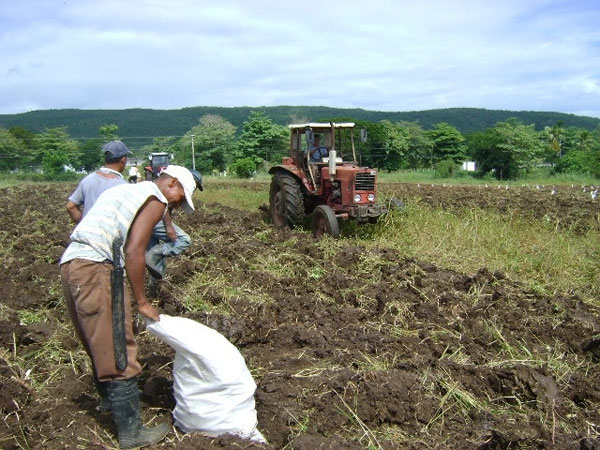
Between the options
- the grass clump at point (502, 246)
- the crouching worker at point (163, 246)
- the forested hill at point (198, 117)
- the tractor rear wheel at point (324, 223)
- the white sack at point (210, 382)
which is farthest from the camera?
the forested hill at point (198, 117)

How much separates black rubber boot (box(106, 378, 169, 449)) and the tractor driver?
23.7 feet

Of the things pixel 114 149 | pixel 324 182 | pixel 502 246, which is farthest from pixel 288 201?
pixel 114 149

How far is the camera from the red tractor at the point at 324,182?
9.35m

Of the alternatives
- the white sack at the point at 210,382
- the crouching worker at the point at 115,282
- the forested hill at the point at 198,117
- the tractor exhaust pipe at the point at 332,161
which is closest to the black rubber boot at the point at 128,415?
the crouching worker at the point at 115,282

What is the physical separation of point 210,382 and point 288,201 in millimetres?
6895

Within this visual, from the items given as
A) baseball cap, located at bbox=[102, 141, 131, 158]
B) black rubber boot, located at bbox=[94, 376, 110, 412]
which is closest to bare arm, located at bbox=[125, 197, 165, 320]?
black rubber boot, located at bbox=[94, 376, 110, 412]

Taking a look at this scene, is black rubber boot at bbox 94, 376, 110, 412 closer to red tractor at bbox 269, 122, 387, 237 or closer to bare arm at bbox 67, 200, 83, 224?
bare arm at bbox 67, 200, 83, 224

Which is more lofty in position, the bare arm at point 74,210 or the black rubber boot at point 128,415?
the bare arm at point 74,210

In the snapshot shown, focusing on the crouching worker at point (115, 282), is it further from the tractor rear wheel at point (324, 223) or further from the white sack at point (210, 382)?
the tractor rear wheel at point (324, 223)

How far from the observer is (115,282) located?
314 centimetres

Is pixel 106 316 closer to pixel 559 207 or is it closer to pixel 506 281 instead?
pixel 506 281

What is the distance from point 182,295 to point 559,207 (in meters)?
10.9

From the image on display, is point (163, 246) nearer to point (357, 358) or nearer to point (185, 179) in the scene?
point (357, 358)

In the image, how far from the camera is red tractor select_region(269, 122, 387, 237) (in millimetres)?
9352
